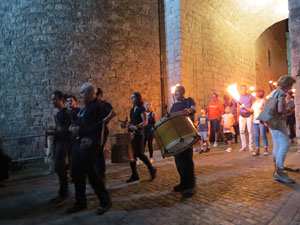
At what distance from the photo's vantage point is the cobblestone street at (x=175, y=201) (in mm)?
2648

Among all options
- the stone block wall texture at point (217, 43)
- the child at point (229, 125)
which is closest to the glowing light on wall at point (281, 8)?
the stone block wall texture at point (217, 43)

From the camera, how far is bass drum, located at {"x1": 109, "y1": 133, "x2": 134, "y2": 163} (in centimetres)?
434

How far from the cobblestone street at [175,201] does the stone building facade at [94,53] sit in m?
Answer: 4.09

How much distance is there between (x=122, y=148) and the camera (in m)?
4.36

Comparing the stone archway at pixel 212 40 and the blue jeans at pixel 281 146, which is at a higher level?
the stone archway at pixel 212 40

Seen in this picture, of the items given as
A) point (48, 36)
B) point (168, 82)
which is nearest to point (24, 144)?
point (48, 36)

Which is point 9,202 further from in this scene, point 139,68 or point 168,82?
point 168,82

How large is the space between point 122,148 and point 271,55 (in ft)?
64.1

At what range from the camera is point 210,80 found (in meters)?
10.5

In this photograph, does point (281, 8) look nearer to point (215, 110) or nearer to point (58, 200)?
point (215, 110)

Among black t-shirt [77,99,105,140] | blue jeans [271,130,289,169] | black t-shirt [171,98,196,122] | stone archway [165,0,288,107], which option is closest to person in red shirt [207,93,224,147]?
stone archway [165,0,288,107]

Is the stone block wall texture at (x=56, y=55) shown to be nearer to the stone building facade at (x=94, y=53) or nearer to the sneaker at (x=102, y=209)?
the stone building facade at (x=94, y=53)

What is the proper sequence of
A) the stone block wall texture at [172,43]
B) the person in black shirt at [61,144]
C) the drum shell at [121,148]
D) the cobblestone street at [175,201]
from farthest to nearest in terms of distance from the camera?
the stone block wall texture at [172,43]
the drum shell at [121,148]
the person in black shirt at [61,144]
the cobblestone street at [175,201]

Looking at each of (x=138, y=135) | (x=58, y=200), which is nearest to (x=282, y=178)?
(x=138, y=135)
